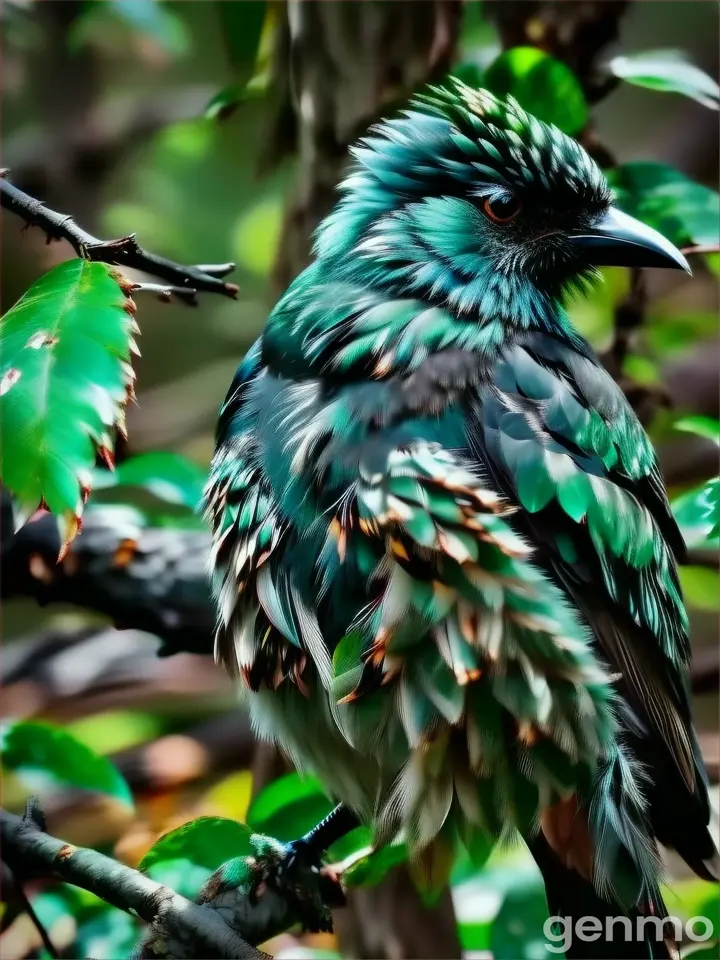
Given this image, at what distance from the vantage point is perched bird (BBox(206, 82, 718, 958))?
83cm

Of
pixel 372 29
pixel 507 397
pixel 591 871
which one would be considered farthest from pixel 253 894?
pixel 372 29

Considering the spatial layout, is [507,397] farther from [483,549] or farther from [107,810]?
[107,810]

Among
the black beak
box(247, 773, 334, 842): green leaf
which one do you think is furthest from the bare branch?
box(247, 773, 334, 842): green leaf

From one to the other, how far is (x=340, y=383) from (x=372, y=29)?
0.52 metres

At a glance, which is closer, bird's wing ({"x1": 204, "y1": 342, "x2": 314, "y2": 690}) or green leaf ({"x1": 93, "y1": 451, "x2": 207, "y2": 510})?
bird's wing ({"x1": 204, "y1": 342, "x2": 314, "y2": 690})

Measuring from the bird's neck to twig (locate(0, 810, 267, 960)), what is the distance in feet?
1.56

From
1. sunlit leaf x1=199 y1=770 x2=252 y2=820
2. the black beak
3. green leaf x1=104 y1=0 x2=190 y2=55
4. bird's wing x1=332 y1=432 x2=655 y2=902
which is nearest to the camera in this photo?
bird's wing x1=332 y1=432 x2=655 y2=902

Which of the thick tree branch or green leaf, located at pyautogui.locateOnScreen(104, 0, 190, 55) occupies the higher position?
green leaf, located at pyautogui.locateOnScreen(104, 0, 190, 55)

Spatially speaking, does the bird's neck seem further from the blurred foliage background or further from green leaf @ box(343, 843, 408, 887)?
green leaf @ box(343, 843, 408, 887)

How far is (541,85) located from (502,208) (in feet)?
0.91

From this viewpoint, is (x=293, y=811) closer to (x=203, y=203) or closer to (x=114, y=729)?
(x=114, y=729)

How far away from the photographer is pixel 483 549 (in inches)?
32.4

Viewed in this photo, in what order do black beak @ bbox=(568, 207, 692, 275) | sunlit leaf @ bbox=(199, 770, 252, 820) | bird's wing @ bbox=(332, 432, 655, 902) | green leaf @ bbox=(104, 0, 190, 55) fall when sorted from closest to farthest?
bird's wing @ bbox=(332, 432, 655, 902), black beak @ bbox=(568, 207, 692, 275), sunlit leaf @ bbox=(199, 770, 252, 820), green leaf @ bbox=(104, 0, 190, 55)

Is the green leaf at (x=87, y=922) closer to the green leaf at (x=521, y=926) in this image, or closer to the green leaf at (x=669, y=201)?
the green leaf at (x=521, y=926)
